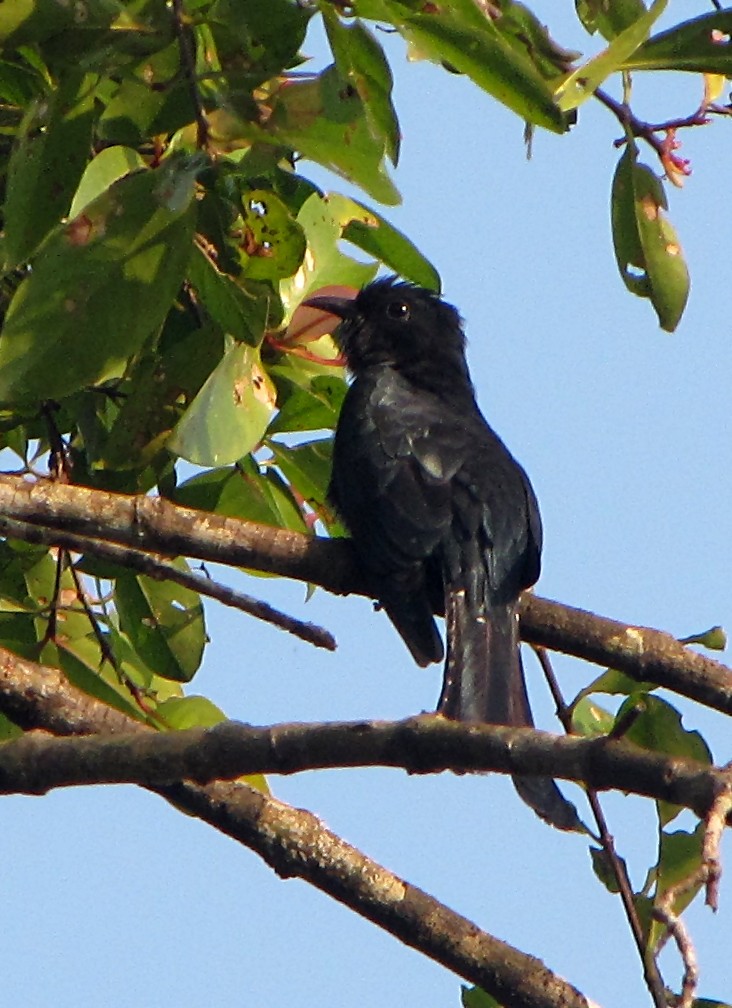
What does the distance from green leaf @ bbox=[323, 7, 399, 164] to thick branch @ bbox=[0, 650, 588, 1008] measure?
1427 millimetres

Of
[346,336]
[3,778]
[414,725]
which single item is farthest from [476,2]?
[346,336]

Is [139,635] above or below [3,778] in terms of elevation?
above

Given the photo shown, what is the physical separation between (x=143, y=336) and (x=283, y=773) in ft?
2.88

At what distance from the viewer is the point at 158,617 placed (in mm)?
4277

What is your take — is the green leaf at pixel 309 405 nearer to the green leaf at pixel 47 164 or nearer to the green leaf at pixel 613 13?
the green leaf at pixel 47 164

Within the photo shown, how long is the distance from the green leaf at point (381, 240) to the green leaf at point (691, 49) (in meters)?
0.92

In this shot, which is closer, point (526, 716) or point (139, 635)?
point (139, 635)

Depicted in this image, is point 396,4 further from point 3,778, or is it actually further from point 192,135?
point 3,778

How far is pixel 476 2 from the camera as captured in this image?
301 centimetres

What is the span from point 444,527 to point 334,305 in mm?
749

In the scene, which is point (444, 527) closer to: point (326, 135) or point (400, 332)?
point (400, 332)

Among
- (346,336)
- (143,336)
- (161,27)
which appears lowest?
(143,336)

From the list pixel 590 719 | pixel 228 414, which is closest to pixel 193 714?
pixel 590 719

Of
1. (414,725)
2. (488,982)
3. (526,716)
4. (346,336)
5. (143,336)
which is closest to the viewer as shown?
(414,725)
